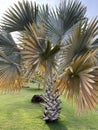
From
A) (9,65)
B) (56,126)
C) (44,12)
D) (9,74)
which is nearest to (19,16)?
(44,12)

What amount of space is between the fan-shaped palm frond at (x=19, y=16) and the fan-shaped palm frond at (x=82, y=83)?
8.75ft

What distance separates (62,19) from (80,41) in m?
1.69

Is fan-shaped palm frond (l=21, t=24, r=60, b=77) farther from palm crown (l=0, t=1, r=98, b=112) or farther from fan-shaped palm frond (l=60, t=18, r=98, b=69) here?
fan-shaped palm frond (l=60, t=18, r=98, b=69)

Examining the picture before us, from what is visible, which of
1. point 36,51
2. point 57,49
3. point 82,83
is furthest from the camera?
point 57,49

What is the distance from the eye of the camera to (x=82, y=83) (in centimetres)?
412

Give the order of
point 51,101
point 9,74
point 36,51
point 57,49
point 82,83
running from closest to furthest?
point 82,83 → point 36,51 → point 57,49 → point 9,74 → point 51,101

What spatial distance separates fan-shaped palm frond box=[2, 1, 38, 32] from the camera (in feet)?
20.9

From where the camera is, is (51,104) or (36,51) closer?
(36,51)

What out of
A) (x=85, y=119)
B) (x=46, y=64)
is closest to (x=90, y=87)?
(x=46, y=64)

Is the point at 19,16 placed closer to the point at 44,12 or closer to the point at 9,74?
the point at 44,12

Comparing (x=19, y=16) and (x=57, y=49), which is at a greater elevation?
(x=19, y=16)

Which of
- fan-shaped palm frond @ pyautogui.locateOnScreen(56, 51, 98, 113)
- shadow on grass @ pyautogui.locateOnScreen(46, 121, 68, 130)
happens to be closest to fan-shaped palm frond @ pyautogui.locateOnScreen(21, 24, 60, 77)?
fan-shaped palm frond @ pyautogui.locateOnScreen(56, 51, 98, 113)

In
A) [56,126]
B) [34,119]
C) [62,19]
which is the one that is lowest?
[56,126]

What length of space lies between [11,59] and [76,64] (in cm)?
222
